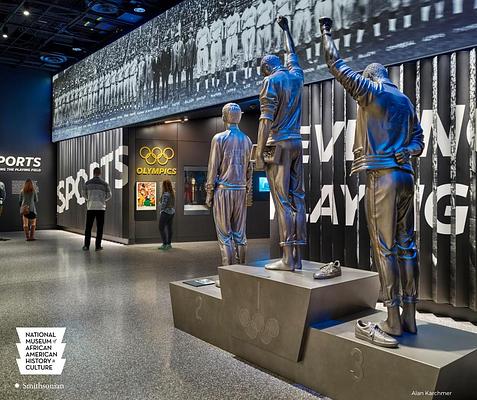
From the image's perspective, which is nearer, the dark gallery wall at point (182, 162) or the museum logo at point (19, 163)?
the dark gallery wall at point (182, 162)

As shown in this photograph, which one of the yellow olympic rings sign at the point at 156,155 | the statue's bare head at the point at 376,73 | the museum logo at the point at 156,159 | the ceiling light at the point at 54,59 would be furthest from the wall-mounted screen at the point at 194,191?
A: the statue's bare head at the point at 376,73

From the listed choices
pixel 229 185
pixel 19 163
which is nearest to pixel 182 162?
pixel 19 163

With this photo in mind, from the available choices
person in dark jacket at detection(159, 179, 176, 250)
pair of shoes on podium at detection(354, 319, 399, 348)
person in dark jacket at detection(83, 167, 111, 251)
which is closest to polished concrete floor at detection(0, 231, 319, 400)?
pair of shoes on podium at detection(354, 319, 399, 348)

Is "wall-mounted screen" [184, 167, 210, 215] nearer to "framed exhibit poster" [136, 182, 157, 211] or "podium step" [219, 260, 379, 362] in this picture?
"framed exhibit poster" [136, 182, 157, 211]

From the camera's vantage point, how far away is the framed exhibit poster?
11.2 m

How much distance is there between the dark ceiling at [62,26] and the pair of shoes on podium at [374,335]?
9.22m

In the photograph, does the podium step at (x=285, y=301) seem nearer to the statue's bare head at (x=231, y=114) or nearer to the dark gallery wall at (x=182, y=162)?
the statue's bare head at (x=231, y=114)

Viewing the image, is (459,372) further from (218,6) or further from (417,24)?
(218,6)

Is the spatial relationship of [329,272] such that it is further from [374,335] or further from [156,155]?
[156,155]

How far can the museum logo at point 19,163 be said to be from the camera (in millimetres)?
14500

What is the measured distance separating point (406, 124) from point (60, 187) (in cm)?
1439

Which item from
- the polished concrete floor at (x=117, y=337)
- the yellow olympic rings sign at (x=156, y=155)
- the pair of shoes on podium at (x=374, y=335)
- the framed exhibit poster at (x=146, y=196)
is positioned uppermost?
the yellow olympic rings sign at (x=156, y=155)

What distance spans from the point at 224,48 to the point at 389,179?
5.81 m

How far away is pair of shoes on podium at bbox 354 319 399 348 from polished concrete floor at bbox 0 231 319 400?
59 cm
